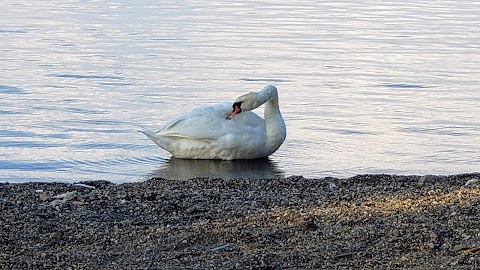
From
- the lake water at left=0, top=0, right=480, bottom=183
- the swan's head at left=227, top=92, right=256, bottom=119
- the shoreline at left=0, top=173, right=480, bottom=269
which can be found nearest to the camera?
the shoreline at left=0, top=173, right=480, bottom=269

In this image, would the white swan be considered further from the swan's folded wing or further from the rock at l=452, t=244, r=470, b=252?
the rock at l=452, t=244, r=470, b=252

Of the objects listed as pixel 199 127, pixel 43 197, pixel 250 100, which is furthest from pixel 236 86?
pixel 43 197

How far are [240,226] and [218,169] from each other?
14.4 feet

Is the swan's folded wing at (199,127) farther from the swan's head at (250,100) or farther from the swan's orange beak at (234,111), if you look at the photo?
the swan's head at (250,100)

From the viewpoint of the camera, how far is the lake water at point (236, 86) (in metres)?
11.2

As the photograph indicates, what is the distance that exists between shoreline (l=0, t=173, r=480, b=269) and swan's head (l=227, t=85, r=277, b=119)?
2756 mm

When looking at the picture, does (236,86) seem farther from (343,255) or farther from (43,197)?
(343,255)

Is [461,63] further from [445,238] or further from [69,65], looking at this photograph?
[445,238]

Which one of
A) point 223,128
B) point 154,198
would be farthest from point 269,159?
point 154,198

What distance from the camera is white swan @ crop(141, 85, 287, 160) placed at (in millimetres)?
11594

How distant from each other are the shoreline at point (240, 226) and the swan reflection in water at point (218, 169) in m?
1.77

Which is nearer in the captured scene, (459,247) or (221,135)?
(459,247)

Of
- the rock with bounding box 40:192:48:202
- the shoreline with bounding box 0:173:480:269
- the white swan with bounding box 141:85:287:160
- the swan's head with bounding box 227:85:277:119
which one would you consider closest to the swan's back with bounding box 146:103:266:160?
the white swan with bounding box 141:85:287:160

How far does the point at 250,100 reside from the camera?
11867 mm
